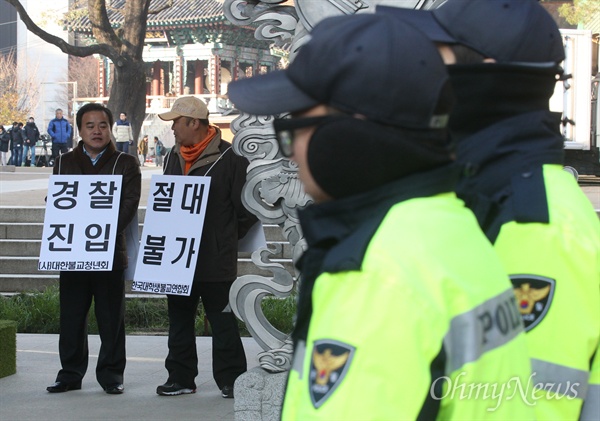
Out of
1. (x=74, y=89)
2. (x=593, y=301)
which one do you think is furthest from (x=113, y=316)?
(x=74, y=89)

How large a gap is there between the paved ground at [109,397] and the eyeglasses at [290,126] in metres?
4.03

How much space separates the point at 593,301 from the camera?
6.59 feet

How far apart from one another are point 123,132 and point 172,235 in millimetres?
16163

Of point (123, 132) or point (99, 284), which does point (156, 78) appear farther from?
point (99, 284)

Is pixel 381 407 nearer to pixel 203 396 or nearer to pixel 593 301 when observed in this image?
pixel 593 301

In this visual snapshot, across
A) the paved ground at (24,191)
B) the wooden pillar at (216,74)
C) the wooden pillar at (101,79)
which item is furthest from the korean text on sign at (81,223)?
the wooden pillar at (101,79)

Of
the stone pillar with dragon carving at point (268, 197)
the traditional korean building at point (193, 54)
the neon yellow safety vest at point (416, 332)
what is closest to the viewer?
the neon yellow safety vest at point (416, 332)

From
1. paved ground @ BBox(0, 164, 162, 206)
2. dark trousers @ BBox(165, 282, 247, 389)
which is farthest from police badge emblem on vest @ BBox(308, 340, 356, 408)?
paved ground @ BBox(0, 164, 162, 206)

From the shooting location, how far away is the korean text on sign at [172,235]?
639 cm

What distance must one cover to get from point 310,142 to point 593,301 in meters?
0.69

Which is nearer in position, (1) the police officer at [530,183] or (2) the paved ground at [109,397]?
(1) the police officer at [530,183]

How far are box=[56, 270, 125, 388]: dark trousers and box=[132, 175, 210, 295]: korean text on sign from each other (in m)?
0.24

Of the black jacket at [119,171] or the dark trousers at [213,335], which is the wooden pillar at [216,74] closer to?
the black jacket at [119,171]

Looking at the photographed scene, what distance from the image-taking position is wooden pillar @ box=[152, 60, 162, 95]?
5391 centimetres
